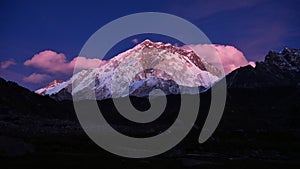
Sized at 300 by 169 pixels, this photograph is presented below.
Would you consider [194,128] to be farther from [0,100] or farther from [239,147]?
[0,100]

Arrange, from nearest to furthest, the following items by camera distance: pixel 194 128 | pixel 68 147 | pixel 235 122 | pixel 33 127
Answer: pixel 68 147
pixel 33 127
pixel 194 128
pixel 235 122

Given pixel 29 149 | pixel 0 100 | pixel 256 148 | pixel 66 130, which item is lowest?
pixel 256 148

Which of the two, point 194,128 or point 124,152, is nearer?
point 124,152

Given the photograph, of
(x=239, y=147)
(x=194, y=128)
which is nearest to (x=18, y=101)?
(x=194, y=128)

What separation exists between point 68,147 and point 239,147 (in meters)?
55.4

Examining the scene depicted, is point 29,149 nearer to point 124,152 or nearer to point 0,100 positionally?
point 124,152

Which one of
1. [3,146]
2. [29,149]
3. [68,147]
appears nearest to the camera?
[3,146]

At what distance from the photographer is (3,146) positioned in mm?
53719

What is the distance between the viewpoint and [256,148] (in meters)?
105

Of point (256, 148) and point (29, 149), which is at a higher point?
point (29, 149)

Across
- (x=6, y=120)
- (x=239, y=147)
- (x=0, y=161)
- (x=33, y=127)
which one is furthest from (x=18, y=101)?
(x=0, y=161)

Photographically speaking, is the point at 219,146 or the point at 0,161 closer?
the point at 0,161

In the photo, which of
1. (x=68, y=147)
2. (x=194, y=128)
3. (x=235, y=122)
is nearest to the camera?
(x=68, y=147)

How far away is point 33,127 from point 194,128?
74491 mm
